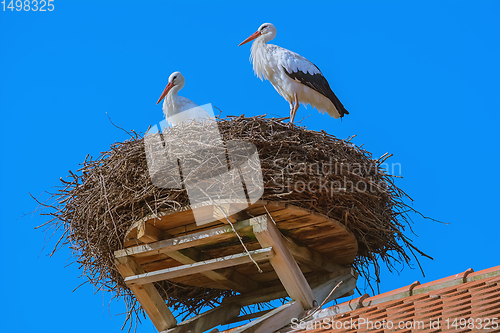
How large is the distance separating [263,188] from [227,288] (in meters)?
1.86

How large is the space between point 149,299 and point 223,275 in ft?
2.44

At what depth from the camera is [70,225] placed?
5180 millimetres

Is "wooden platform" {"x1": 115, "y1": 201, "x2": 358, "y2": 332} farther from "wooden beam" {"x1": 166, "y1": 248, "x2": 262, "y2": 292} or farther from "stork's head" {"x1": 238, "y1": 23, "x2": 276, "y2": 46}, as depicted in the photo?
"stork's head" {"x1": 238, "y1": 23, "x2": 276, "y2": 46}

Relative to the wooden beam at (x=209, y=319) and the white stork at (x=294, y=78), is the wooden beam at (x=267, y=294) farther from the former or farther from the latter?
the white stork at (x=294, y=78)

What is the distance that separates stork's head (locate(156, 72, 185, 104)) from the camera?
8.17m

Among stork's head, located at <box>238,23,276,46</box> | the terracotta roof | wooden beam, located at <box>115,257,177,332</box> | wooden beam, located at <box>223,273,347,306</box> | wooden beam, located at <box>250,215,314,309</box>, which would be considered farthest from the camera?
stork's head, located at <box>238,23,276,46</box>

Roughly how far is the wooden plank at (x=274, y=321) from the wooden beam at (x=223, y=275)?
790mm

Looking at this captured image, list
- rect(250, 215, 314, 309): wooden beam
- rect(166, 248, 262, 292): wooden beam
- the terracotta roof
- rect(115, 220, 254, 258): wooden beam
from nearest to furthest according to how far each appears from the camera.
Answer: the terracotta roof → rect(250, 215, 314, 309): wooden beam → rect(115, 220, 254, 258): wooden beam → rect(166, 248, 262, 292): wooden beam

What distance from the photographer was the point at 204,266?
484 cm

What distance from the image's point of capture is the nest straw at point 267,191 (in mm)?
4680

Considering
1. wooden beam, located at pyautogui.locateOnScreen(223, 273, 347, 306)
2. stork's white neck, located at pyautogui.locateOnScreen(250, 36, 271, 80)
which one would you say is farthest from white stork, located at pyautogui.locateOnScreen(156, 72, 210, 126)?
wooden beam, located at pyautogui.locateOnScreen(223, 273, 347, 306)

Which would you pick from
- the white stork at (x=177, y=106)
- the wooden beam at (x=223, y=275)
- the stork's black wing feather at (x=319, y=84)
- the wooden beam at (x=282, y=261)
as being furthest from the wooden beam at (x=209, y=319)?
the stork's black wing feather at (x=319, y=84)

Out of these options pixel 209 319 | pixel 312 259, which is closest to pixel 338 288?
pixel 312 259

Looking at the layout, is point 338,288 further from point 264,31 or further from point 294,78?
point 264,31
